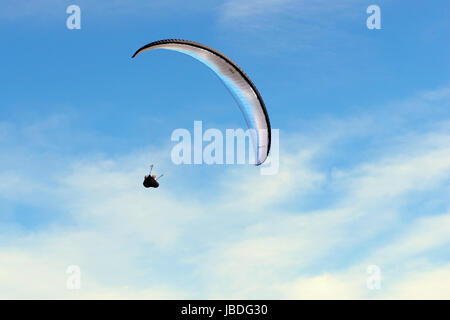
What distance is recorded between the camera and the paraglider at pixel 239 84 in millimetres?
30109

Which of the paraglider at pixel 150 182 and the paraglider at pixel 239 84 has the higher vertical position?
the paraglider at pixel 239 84

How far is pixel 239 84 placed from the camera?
1259 inches

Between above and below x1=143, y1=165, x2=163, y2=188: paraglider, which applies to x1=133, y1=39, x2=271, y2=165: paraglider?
above

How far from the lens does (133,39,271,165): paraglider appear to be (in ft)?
98.8

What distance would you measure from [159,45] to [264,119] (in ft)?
25.0
